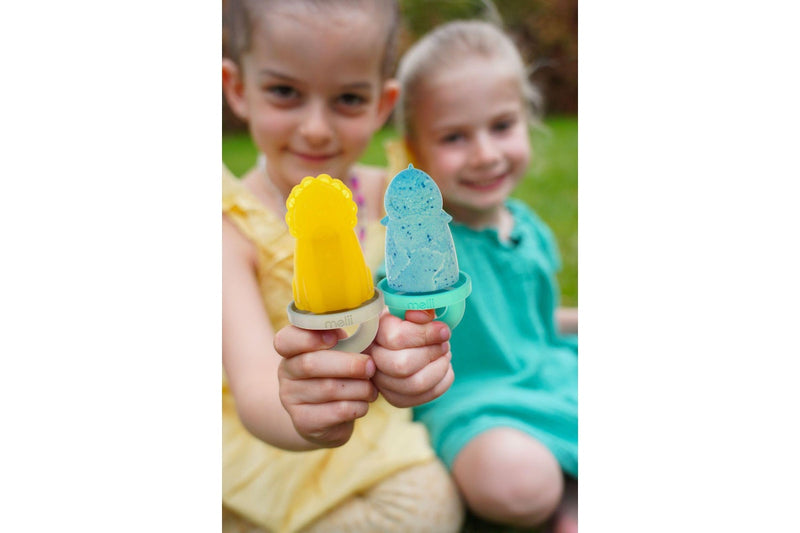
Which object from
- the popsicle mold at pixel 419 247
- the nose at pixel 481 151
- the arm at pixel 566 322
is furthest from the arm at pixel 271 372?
the arm at pixel 566 322

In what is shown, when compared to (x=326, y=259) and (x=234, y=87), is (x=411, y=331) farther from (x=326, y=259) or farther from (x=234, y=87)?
(x=234, y=87)

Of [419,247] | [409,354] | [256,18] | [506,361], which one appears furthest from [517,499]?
[256,18]

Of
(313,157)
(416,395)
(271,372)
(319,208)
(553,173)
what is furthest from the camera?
(553,173)

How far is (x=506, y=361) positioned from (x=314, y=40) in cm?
67

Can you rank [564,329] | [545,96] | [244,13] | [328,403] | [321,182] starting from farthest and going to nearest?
1. [564,329]
2. [545,96]
3. [244,13]
4. [328,403]
5. [321,182]

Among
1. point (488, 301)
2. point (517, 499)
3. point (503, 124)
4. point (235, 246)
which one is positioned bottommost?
point (517, 499)

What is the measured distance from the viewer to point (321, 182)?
3.00 ft

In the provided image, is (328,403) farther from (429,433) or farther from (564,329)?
(564,329)

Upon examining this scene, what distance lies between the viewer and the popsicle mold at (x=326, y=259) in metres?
0.91

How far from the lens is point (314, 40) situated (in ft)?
4.03

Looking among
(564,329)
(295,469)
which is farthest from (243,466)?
(564,329)

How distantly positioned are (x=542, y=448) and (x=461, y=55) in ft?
2.37

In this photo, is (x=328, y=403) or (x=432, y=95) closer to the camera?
(x=328, y=403)

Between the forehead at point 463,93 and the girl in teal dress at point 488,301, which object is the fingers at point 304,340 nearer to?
the girl in teal dress at point 488,301
